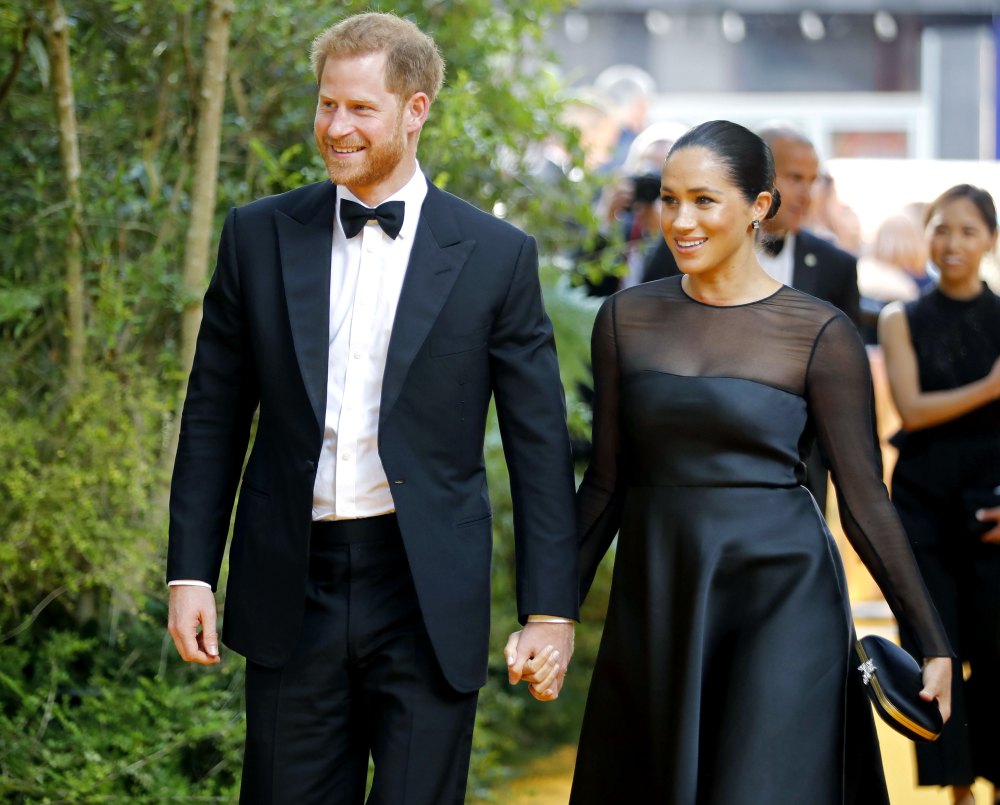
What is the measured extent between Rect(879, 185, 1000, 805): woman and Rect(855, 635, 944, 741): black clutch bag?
1.40 meters

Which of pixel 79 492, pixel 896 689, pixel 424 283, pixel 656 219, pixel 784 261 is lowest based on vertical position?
pixel 896 689

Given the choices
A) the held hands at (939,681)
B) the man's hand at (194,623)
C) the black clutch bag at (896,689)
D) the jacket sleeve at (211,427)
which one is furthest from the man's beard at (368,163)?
the held hands at (939,681)

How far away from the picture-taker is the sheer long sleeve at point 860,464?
123 inches

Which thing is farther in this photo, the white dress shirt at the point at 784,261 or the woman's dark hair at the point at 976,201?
the woman's dark hair at the point at 976,201

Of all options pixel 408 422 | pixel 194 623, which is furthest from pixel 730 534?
pixel 194 623

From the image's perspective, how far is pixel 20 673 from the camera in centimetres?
416

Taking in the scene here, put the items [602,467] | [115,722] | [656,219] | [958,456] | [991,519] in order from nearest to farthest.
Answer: [602,467]
[115,722]
[991,519]
[958,456]
[656,219]

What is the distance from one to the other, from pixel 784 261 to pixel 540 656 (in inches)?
77.1

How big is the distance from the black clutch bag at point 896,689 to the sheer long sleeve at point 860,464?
62mm

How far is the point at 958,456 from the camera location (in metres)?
4.62

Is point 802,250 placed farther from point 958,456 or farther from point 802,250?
point 958,456

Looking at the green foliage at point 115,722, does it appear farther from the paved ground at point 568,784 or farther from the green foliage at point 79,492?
the paved ground at point 568,784

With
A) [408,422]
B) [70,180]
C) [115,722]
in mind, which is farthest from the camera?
[70,180]

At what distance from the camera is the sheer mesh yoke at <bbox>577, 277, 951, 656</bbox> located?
10.2ft
